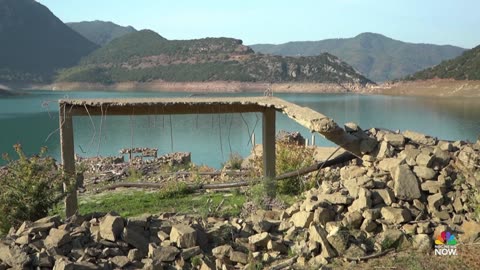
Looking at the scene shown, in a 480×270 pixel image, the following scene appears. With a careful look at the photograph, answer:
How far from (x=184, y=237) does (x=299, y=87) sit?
92380mm

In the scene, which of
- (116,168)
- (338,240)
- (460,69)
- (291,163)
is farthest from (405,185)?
(460,69)

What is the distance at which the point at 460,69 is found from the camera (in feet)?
225

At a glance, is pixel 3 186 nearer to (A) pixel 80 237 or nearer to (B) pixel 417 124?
(A) pixel 80 237

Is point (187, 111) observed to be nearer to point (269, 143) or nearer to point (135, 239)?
point (269, 143)

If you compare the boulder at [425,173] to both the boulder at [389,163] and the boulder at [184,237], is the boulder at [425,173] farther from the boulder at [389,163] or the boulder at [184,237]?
the boulder at [184,237]

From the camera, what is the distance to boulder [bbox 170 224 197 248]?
526 centimetres

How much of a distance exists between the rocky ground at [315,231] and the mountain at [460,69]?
2550 inches

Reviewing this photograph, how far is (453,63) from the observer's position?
73.1 metres

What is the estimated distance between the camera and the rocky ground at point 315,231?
4883 mm

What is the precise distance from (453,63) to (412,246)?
251ft

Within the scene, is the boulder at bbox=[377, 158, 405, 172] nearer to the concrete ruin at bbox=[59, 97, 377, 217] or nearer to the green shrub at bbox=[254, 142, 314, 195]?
the concrete ruin at bbox=[59, 97, 377, 217]

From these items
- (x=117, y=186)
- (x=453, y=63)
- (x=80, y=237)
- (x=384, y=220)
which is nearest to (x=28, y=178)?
(x=80, y=237)

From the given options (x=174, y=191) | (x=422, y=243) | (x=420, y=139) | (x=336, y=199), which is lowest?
(x=174, y=191)

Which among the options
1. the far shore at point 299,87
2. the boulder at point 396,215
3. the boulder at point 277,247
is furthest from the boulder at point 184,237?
the far shore at point 299,87
